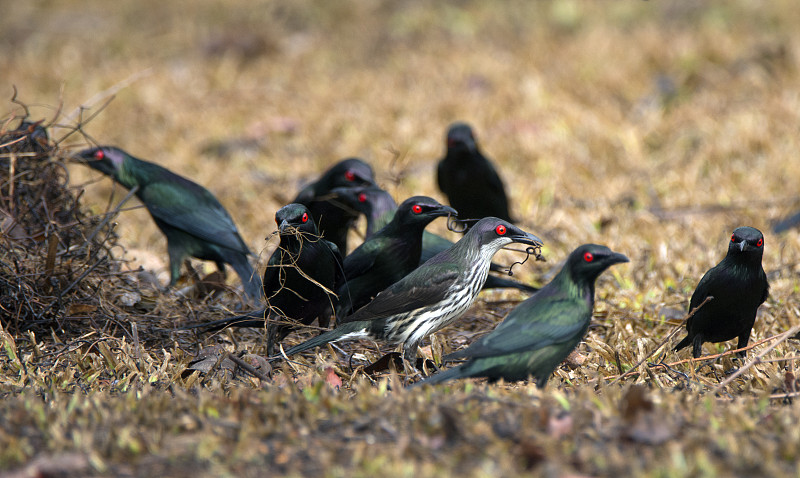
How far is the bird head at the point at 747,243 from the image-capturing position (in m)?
3.75

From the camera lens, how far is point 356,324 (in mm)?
3963

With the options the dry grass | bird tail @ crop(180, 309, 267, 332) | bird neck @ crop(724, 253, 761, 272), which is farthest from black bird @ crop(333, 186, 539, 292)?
bird neck @ crop(724, 253, 761, 272)

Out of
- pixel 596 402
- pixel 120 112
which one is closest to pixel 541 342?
pixel 596 402

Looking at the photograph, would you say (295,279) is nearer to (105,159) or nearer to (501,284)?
(501,284)

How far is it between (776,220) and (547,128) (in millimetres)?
2958

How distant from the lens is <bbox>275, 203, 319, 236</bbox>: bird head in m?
3.85

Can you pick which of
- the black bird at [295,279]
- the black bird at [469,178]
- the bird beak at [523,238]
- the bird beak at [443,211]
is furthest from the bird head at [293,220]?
the black bird at [469,178]

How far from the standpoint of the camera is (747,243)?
12.3 ft

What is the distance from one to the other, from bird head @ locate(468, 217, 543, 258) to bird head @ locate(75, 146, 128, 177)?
2652 mm

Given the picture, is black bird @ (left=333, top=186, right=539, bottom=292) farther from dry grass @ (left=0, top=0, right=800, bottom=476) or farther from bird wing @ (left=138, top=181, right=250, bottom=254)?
bird wing @ (left=138, top=181, right=250, bottom=254)

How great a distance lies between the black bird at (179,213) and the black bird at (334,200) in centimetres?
49

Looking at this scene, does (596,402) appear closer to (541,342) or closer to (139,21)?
(541,342)

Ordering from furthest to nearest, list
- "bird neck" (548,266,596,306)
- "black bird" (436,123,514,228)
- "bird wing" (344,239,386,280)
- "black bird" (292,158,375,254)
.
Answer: "black bird" (436,123,514,228)
"black bird" (292,158,375,254)
"bird wing" (344,239,386,280)
"bird neck" (548,266,596,306)

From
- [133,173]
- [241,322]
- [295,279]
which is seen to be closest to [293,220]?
[295,279]
